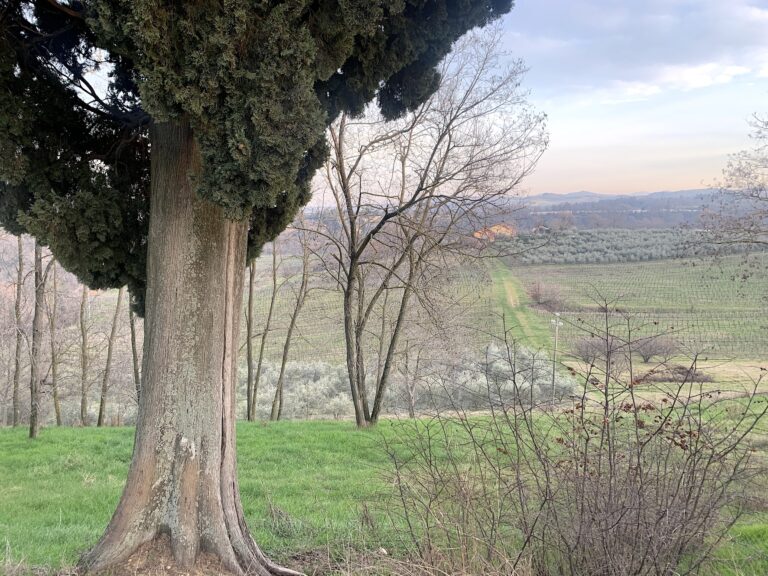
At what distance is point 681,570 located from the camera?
10.8ft

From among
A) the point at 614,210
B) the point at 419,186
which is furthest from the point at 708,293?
the point at 419,186

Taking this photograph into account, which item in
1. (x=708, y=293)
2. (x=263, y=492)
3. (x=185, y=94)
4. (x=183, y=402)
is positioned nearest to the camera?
(x=185, y=94)


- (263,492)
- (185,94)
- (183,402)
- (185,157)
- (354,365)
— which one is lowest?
(263,492)

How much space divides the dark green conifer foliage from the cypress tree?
12 millimetres

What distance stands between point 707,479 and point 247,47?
372 centimetres

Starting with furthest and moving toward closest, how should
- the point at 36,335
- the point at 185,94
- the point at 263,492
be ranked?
1. the point at 36,335
2. the point at 263,492
3. the point at 185,94

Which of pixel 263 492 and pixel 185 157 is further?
pixel 263 492

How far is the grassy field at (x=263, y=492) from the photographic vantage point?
448 centimetres

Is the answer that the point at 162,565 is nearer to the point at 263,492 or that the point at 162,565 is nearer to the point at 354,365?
the point at 263,492

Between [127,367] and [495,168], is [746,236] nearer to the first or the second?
[495,168]

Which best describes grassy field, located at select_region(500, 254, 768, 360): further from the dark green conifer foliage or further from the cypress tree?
the cypress tree

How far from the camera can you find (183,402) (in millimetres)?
3734

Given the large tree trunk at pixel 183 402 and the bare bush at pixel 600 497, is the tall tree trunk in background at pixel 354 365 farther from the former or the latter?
the bare bush at pixel 600 497

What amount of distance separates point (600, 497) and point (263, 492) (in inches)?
197
